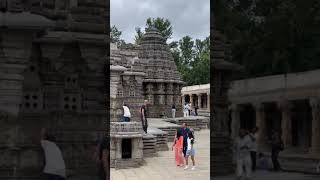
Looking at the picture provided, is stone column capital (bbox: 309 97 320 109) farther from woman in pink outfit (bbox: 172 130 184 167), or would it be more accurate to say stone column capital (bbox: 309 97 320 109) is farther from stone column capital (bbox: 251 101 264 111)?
woman in pink outfit (bbox: 172 130 184 167)

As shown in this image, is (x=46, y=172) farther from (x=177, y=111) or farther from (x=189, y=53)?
(x=189, y=53)

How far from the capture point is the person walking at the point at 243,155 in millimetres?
6227

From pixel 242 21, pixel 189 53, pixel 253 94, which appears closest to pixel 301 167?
pixel 253 94

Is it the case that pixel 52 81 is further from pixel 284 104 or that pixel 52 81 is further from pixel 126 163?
pixel 126 163

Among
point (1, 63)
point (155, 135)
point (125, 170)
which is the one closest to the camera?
point (1, 63)

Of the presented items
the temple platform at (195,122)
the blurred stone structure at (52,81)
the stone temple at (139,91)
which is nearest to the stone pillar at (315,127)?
the blurred stone structure at (52,81)

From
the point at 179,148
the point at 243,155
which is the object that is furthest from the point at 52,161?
the point at 179,148

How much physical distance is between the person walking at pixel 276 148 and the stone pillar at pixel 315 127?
1.20 ft

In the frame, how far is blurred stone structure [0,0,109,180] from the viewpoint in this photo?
5.62 metres

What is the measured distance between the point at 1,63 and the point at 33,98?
52 centimetres

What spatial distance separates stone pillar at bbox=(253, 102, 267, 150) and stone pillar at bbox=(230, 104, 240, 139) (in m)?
0.25

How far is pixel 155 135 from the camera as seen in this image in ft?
59.4

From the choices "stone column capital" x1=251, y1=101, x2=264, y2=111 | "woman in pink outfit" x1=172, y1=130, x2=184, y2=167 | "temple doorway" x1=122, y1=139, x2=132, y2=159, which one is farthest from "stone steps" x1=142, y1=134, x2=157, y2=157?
"stone column capital" x1=251, y1=101, x2=264, y2=111

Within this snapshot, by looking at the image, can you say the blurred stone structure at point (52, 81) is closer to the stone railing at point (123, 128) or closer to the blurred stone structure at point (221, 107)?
the blurred stone structure at point (221, 107)
